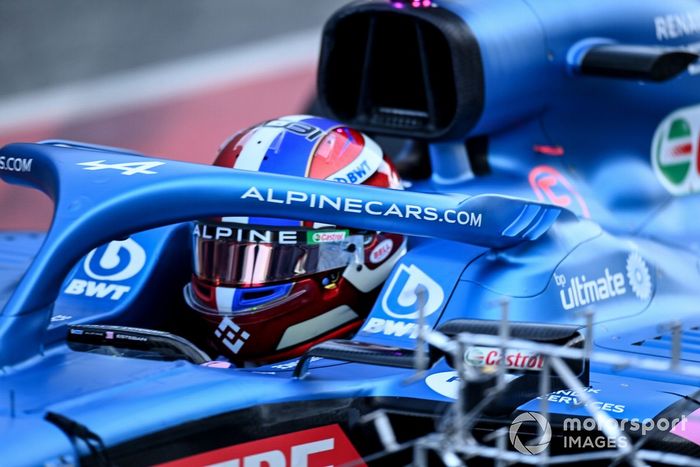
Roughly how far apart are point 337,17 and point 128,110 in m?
3.28

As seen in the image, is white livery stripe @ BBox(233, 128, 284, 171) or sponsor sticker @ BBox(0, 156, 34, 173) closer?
sponsor sticker @ BBox(0, 156, 34, 173)

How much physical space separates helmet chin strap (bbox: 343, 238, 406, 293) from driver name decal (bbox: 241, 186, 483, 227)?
13.6 inches

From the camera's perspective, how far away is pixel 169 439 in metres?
2.51

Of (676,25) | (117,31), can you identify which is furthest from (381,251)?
(117,31)

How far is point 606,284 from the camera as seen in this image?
3.41 metres

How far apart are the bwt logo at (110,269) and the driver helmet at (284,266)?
18 cm

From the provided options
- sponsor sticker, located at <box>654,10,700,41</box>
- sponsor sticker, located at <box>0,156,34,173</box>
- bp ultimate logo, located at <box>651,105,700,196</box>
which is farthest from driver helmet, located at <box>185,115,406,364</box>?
sponsor sticker, located at <box>654,10,700,41</box>

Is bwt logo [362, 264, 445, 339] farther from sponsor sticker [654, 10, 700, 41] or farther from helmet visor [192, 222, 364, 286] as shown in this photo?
sponsor sticker [654, 10, 700, 41]

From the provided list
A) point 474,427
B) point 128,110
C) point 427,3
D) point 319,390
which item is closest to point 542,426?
point 474,427

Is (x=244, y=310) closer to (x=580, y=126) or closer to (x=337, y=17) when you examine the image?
(x=337, y=17)

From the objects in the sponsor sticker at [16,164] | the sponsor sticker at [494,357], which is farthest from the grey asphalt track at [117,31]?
the sponsor sticker at [494,357]

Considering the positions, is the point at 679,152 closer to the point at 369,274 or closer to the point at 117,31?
the point at 369,274

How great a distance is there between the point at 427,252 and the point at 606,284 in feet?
1.68

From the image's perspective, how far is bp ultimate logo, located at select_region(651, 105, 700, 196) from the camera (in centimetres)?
426
